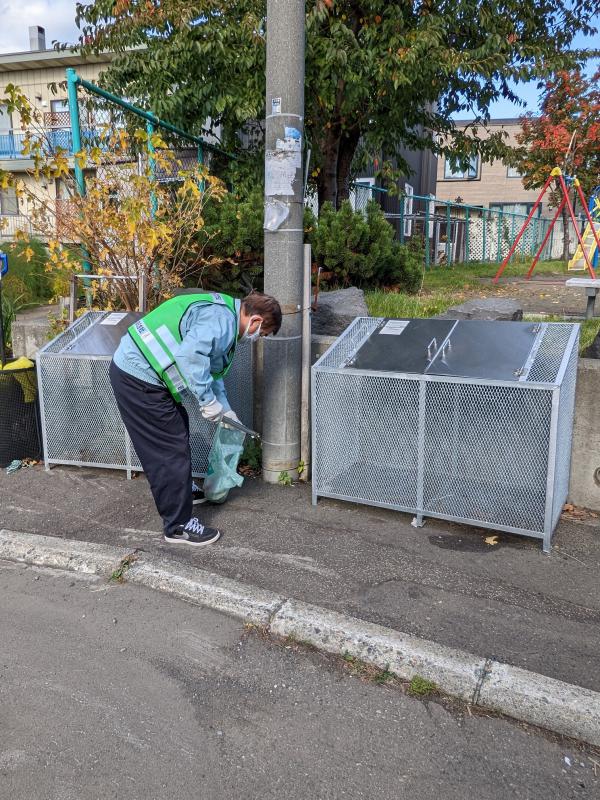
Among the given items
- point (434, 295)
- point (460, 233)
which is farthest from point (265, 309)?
point (460, 233)

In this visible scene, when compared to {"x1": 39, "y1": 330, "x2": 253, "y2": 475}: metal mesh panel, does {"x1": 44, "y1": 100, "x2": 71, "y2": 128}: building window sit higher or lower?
higher

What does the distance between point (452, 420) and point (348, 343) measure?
0.93m

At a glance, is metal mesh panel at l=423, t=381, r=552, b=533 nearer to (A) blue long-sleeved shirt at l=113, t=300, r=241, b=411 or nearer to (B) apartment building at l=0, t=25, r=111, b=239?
(A) blue long-sleeved shirt at l=113, t=300, r=241, b=411

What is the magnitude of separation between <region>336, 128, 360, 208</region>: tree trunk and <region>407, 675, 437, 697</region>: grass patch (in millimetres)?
7617

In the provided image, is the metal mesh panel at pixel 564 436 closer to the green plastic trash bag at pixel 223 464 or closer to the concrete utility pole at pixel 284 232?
the concrete utility pole at pixel 284 232

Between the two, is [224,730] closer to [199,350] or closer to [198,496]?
[199,350]

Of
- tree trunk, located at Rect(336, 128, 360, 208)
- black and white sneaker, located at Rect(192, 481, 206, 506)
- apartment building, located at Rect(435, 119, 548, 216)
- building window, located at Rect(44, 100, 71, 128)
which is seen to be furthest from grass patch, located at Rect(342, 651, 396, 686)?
A: apartment building, located at Rect(435, 119, 548, 216)

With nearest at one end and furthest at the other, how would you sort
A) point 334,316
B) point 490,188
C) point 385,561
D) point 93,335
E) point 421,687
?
point 421,687 → point 385,561 → point 93,335 → point 334,316 → point 490,188

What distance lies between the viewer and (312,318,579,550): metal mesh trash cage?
3771 mm

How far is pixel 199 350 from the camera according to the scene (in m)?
3.46

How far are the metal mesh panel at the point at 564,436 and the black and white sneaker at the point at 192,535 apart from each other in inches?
77.6

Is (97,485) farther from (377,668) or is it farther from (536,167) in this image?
(536,167)

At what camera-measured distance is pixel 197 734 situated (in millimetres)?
2469

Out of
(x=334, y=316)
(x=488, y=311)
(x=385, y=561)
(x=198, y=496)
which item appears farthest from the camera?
(x=488, y=311)
